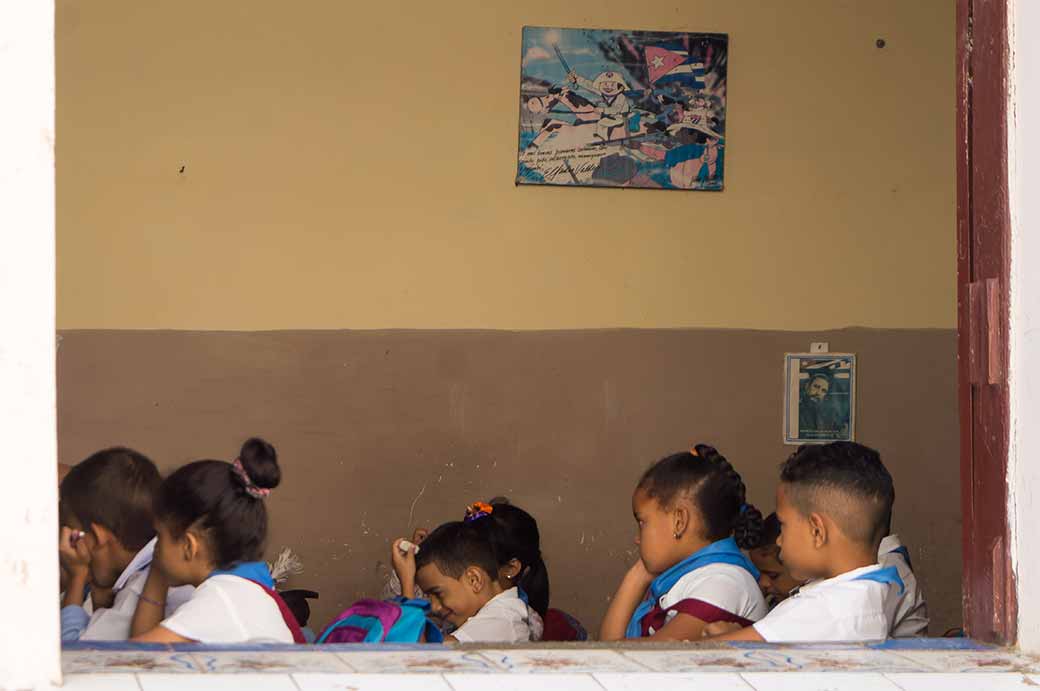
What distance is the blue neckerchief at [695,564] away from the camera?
306 cm

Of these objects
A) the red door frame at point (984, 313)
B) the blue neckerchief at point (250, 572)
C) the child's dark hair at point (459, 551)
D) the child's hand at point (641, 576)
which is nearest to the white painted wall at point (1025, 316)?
the red door frame at point (984, 313)

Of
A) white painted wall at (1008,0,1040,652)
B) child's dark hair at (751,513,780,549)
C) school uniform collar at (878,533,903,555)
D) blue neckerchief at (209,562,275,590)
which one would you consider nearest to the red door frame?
white painted wall at (1008,0,1040,652)

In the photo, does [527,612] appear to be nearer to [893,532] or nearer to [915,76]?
[893,532]

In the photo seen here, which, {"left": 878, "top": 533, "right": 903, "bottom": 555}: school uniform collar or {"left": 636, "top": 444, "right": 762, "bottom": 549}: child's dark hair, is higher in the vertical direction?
{"left": 636, "top": 444, "right": 762, "bottom": 549}: child's dark hair

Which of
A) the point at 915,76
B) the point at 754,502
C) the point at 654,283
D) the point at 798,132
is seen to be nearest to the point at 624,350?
the point at 654,283

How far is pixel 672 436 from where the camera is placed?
190 inches

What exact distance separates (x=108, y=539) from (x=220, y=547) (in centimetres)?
40

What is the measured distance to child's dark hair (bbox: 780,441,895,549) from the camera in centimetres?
286

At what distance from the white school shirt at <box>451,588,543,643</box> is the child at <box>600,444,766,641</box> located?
27 cm

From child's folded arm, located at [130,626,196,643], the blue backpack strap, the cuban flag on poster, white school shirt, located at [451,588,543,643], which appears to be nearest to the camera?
child's folded arm, located at [130,626,196,643]

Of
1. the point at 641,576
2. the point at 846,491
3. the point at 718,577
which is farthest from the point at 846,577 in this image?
the point at 641,576

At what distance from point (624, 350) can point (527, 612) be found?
1527 millimetres

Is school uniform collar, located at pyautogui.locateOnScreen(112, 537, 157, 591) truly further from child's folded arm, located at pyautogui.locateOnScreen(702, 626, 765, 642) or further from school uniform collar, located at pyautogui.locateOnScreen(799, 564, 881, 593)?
school uniform collar, located at pyautogui.locateOnScreen(799, 564, 881, 593)

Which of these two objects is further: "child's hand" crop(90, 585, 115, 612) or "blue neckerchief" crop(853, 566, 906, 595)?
"child's hand" crop(90, 585, 115, 612)
